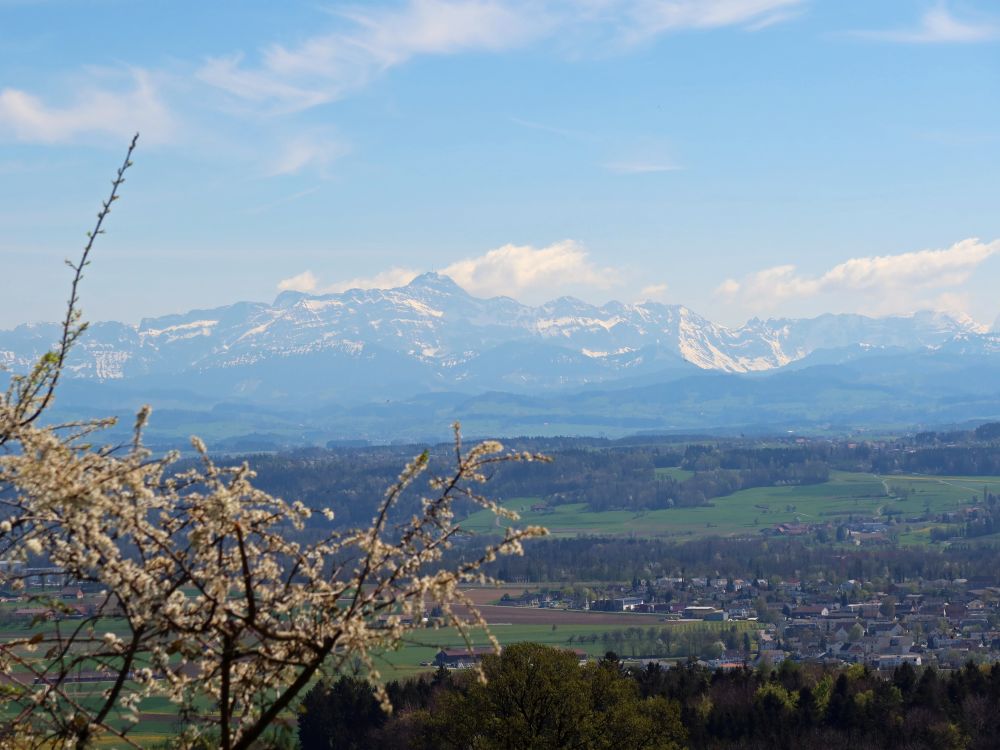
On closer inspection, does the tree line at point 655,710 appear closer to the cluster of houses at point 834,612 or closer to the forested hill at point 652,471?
the cluster of houses at point 834,612

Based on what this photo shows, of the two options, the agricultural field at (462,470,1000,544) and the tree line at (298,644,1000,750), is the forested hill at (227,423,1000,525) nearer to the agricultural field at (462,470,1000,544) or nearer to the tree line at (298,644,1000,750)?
the agricultural field at (462,470,1000,544)

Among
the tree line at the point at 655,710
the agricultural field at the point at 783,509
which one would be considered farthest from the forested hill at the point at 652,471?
the tree line at the point at 655,710

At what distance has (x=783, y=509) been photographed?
500 feet

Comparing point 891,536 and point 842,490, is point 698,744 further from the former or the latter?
point 842,490

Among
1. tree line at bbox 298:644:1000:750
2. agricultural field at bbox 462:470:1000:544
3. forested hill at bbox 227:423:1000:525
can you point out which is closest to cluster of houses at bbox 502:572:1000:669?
agricultural field at bbox 462:470:1000:544

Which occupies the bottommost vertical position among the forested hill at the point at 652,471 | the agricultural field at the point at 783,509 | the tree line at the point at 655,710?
the agricultural field at the point at 783,509

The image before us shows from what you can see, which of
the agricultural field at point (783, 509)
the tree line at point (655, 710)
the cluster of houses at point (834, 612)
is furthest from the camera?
the agricultural field at point (783, 509)

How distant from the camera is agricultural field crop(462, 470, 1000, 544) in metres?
142

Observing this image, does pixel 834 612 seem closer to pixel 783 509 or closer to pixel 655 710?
pixel 783 509

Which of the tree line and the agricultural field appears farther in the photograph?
the agricultural field

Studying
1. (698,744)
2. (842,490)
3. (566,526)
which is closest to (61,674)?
(698,744)

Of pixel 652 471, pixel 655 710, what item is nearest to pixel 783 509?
pixel 652 471

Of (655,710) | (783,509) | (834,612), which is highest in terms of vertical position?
(655,710)

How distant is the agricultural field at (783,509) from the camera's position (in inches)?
5576
